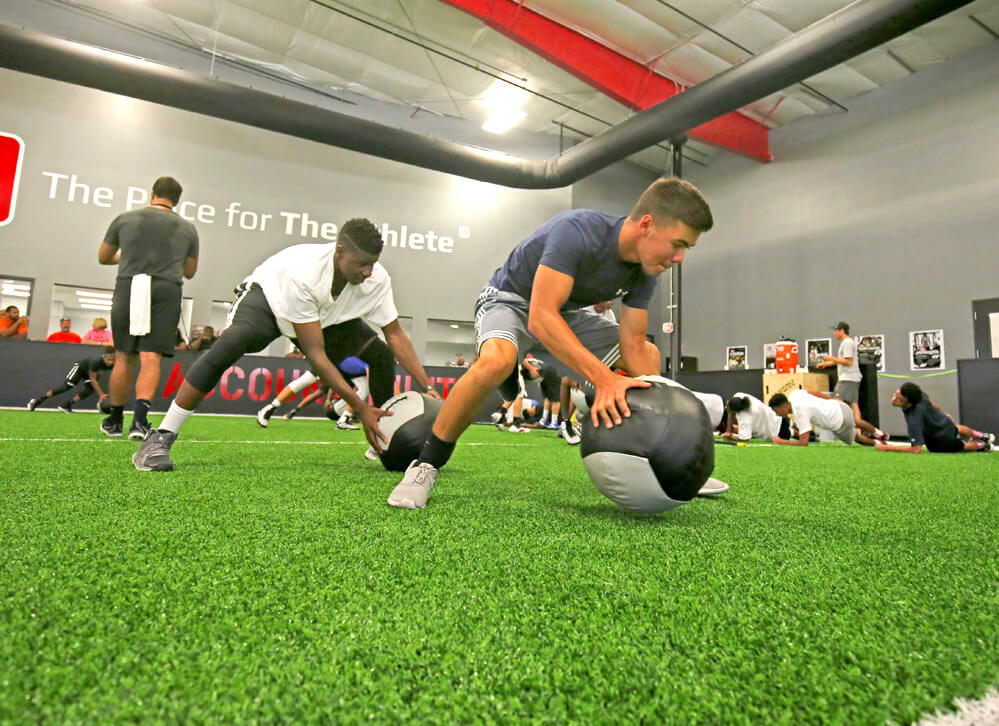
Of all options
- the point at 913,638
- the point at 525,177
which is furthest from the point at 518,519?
the point at 525,177

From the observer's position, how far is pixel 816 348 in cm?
1240

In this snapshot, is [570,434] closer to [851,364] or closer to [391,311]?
[391,311]

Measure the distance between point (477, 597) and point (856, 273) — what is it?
1338 cm

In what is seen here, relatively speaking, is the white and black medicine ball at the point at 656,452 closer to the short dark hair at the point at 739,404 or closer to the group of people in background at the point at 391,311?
the group of people in background at the point at 391,311

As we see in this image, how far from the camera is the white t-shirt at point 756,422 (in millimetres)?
7535

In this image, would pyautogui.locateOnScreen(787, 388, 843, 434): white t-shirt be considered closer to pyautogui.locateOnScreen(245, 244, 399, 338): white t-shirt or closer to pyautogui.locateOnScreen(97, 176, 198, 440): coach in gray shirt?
pyautogui.locateOnScreen(245, 244, 399, 338): white t-shirt

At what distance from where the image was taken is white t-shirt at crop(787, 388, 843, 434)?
283 inches

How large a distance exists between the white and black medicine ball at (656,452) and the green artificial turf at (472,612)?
10 centimetres

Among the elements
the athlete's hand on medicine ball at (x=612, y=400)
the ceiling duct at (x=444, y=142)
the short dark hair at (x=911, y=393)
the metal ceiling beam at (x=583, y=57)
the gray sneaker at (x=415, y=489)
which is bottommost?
the gray sneaker at (x=415, y=489)

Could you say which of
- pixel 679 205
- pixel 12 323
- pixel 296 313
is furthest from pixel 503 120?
pixel 679 205

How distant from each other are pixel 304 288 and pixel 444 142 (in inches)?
370

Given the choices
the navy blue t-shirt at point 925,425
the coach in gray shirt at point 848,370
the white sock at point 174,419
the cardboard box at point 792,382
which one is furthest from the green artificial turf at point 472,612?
the cardboard box at point 792,382

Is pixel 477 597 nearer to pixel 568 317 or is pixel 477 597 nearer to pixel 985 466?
pixel 568 317

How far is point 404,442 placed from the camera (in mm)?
2711
